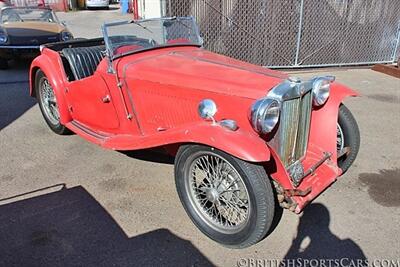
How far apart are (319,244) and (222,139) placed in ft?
3.65

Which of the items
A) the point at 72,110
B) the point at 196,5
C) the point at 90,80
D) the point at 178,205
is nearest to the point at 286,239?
the point at 178,205

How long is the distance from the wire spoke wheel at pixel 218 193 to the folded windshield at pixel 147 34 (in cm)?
145

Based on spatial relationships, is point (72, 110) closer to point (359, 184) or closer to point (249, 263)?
point (249, 263)

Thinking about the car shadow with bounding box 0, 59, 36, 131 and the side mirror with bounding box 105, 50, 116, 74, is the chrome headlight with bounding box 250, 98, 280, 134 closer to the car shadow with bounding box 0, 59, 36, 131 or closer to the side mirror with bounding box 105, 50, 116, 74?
the side mirror with bounding box 105, 50, 116, 74

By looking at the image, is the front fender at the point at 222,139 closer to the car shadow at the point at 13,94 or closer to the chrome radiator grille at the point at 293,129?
the chrome radiator grille at the point at 293,129

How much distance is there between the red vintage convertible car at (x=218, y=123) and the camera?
245 centimetres

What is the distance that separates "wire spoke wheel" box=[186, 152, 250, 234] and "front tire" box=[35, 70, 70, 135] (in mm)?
2432

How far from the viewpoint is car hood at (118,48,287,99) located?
8.91ft

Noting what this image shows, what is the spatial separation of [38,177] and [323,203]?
2.77 meters

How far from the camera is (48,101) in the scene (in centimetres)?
466

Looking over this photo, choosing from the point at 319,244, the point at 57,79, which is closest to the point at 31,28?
the point at 57,79

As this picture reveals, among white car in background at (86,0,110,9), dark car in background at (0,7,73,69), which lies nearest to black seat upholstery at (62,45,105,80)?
dark car in background at (0,7,73,69)

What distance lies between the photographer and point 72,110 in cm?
407

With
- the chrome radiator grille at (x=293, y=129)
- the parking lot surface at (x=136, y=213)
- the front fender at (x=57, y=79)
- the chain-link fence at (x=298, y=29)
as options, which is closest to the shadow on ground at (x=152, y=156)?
the parking lot surface at (x=136, y=213)
